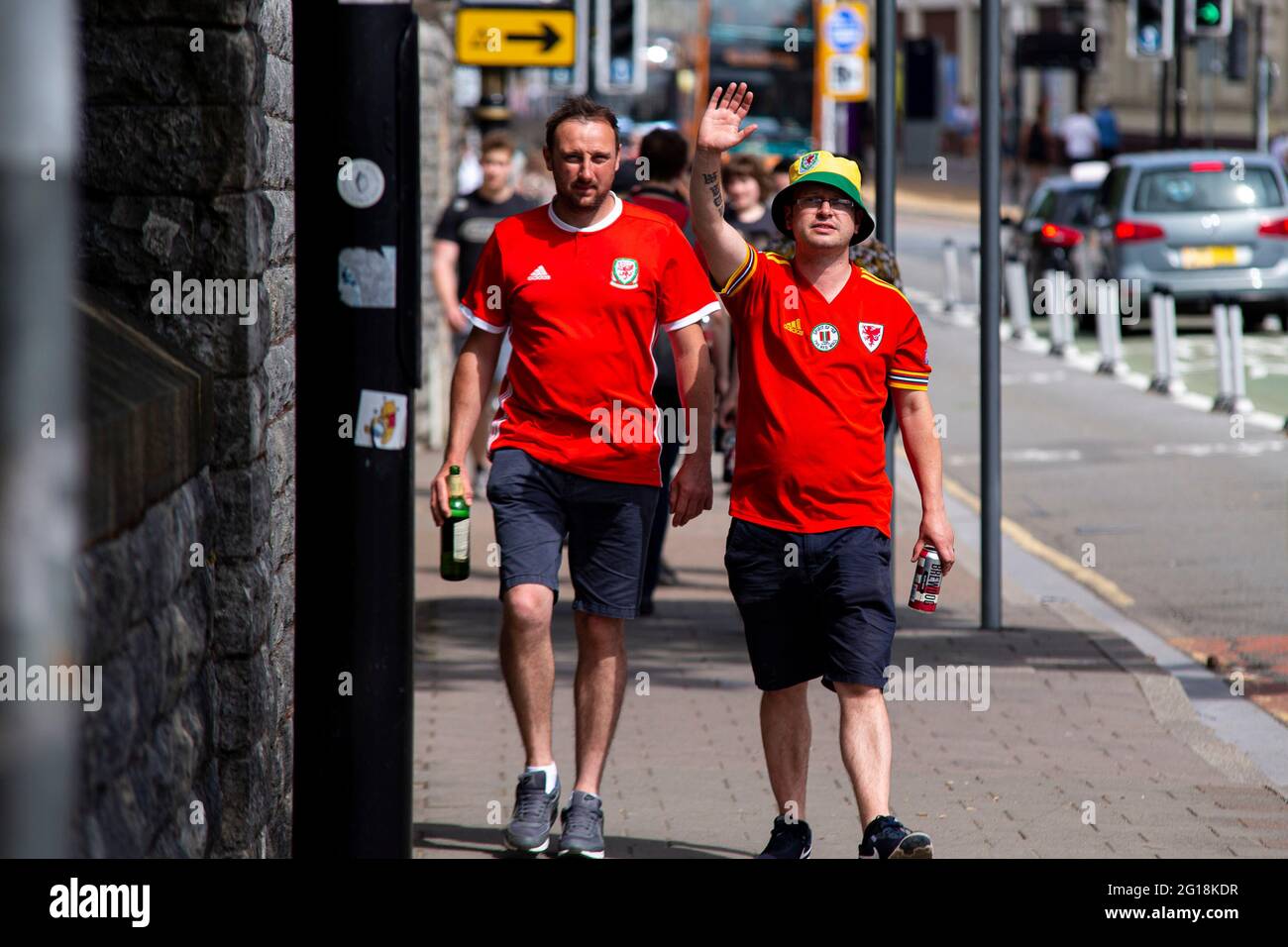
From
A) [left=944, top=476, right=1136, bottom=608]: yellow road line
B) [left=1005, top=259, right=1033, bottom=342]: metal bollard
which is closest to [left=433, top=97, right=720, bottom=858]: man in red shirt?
[left=944, top=476, right=1136, bottom=608]: yellow road line

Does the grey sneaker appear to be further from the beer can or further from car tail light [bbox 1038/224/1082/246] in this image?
car tail light [bbox 1038/224/1082/246]

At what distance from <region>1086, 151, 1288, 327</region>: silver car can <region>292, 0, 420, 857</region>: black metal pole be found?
2028cm

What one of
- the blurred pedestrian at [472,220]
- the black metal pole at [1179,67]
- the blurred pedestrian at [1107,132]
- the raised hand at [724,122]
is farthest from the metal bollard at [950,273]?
the raised hand at [724,122]

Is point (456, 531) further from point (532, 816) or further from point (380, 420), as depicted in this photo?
point (380, 420)

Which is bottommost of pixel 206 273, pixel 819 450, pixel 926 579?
pixel 926 579

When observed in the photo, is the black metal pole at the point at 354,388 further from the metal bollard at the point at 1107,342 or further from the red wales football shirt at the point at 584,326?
the metal bollard at the point at 1107,342

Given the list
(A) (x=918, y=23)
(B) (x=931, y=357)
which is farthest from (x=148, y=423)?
(A) (x=918, y=23)

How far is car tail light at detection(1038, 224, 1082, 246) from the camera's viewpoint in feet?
82.7

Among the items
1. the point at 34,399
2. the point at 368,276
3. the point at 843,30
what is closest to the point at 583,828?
the point at 368,276

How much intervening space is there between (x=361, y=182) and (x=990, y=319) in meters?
6.11

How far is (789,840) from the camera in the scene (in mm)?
5477

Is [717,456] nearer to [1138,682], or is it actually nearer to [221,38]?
[1138,682]

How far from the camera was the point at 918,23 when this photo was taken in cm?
7394
